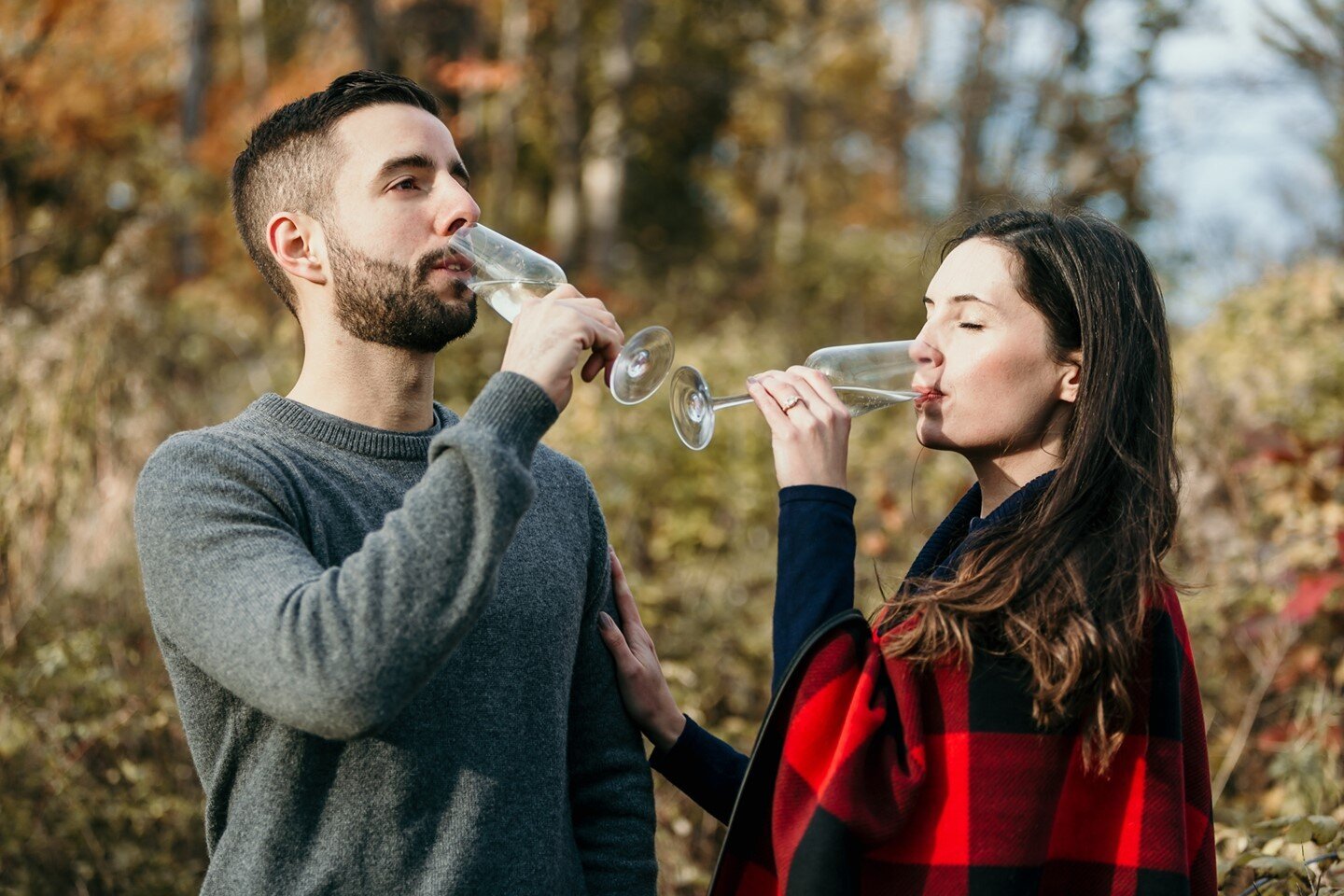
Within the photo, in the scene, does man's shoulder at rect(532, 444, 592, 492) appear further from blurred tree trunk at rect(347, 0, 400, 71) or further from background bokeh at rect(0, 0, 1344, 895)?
blurred tree trunk at rect(347, 0, 400, 71)

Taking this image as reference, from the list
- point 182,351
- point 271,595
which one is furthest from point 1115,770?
point 182,351

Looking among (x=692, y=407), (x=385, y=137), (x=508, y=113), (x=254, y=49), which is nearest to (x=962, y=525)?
(x=692, y=407)

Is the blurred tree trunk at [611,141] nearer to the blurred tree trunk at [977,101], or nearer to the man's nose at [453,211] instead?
the blurred tree trunk at [977,101]

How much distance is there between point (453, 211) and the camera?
2.12 meters

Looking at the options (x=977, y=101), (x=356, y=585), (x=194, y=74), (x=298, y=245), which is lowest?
(x=356, y=585)

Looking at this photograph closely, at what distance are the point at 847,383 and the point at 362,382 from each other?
853 millimetres

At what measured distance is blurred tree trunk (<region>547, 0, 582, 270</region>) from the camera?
1414cm

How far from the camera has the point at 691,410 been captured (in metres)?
2.27

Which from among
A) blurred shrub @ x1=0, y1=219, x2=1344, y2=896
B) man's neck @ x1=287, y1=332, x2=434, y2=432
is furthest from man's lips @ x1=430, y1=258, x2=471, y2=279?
blurred shrub @ x1=0, y1=219, x2=1344, y2=896

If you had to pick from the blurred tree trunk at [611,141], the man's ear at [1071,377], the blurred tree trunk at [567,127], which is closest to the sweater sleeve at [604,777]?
the man's ear at [1071,377]

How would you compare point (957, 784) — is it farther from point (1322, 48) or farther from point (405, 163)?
point (1322, 48)

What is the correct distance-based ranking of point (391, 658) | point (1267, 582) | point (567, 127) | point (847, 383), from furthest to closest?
point (567, 127)
point (1267, 582)
point (847, 383)
point (391, 658)

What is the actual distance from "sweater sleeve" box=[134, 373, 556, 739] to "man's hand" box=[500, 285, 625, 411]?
40mm

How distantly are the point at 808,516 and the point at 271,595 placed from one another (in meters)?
0.79
